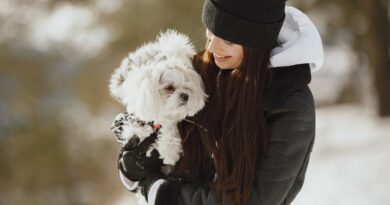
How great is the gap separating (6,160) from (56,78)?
240cm

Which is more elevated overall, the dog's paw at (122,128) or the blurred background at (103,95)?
the blurred background at (103,95)

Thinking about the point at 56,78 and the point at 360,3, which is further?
the point at 56,78

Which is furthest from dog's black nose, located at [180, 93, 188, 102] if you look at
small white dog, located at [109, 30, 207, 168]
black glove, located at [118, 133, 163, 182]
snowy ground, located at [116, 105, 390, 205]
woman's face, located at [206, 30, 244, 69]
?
snowy ground, located at [116, 105, 390, 205]

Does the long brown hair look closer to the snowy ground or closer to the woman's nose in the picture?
the woman's nose

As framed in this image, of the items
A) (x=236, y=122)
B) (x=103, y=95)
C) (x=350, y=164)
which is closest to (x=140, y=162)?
(x=236, y=122)

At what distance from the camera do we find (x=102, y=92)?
1048 centimetres

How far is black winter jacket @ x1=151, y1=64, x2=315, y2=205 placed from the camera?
1485mm

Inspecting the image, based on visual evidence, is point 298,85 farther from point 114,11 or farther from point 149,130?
point 114,11

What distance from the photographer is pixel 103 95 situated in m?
10.5

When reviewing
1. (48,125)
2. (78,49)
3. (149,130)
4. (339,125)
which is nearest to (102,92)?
(78,49)

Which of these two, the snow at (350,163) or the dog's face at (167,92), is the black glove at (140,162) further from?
the snow at (350,163)

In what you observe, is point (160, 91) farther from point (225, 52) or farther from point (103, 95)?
point (103, 95)

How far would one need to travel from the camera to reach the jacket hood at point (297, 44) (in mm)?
1487

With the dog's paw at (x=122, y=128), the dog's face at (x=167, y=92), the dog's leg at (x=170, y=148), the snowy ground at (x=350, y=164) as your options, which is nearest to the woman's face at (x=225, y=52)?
the dog's face at (x=167, y=92)
